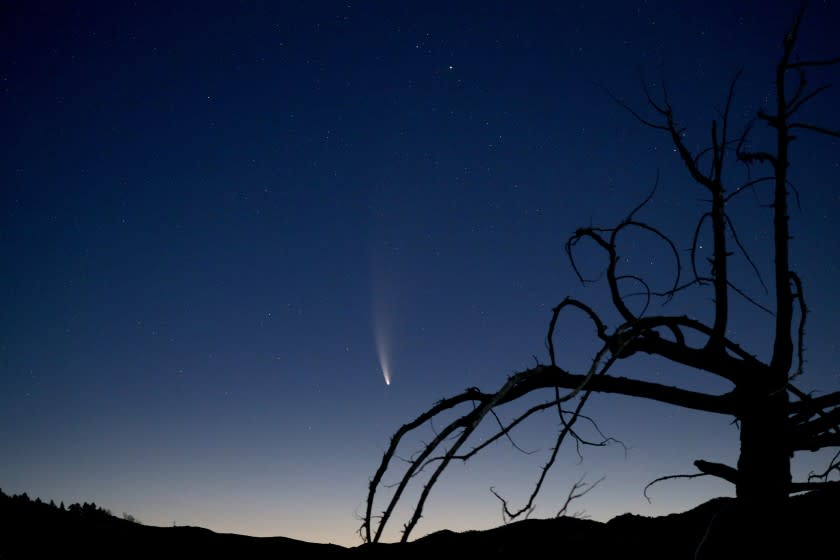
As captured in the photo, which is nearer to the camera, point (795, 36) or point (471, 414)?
point (471, 414)

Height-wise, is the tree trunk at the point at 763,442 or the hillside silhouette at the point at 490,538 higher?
the tree trunk at the point at 763,442

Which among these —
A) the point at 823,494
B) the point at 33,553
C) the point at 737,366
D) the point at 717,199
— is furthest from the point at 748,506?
the point at 33,553

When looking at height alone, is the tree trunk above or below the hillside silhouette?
above

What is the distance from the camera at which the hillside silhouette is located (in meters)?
3.15

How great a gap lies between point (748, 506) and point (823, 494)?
0.58 m

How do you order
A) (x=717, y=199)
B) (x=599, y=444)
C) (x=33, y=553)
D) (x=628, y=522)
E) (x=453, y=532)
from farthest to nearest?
(x=717, y=199) → (x=453, y=532) → (x=628, y=522) → (x=599, y=444) → (x=33, y=553)

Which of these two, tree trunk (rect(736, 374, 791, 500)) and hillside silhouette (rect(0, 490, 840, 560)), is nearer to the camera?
hillside silhouette (rect(0, 490, 840, 560))

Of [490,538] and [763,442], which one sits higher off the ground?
[763,442]

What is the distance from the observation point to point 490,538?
3920 mm

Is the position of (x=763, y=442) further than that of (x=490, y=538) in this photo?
Yes

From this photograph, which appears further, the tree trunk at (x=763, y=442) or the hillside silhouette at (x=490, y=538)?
the tree trunk at (x=763, y=442)

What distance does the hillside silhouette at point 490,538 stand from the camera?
315 cm

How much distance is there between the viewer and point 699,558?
2979 mm

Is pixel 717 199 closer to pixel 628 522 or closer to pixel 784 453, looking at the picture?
pixel 784 453
